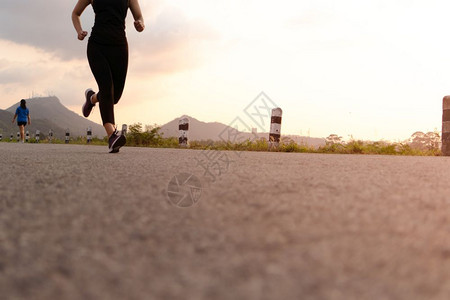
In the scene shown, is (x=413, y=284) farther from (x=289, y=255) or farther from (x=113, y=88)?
(x=113, y=88)

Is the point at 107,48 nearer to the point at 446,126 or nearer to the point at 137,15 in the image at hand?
the point at 137,15

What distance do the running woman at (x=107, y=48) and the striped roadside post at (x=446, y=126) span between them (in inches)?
266

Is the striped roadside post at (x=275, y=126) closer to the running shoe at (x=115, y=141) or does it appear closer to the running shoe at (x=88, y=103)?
the running shoe at (x=88, y=103)

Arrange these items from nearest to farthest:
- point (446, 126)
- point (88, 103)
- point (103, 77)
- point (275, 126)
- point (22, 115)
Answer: point (103, 77), point (88, 103), point (446, 126), point (275, 126), point (22, 115)

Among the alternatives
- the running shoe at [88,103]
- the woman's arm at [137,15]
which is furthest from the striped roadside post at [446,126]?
the running shoe at [88,103]

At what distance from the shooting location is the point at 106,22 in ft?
17.7

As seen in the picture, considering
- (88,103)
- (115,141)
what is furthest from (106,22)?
(115,141)

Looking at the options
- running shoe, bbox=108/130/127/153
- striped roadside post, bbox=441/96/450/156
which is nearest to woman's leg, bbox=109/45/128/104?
running shoe, bbox=108/130/127/153

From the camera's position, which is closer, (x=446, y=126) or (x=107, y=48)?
(x=107, y=48)

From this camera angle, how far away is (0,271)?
A: 3.27 ft

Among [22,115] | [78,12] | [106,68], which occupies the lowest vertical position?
[106,68]

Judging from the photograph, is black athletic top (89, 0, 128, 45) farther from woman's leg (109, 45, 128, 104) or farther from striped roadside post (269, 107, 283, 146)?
striped roadside post (269, 107, 283, 146)

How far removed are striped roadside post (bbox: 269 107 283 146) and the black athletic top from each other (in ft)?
15.7

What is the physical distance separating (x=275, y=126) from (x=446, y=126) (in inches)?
143
